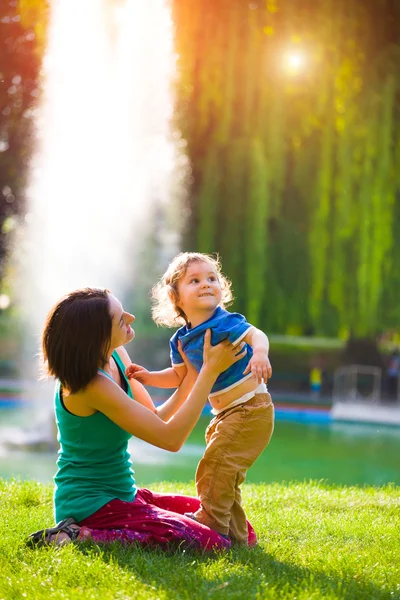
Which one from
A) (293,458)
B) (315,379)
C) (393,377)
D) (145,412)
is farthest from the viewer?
(315,379)

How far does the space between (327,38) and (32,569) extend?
9.96 metres

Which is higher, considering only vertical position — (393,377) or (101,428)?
(101,428)

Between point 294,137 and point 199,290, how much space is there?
27.5 ft

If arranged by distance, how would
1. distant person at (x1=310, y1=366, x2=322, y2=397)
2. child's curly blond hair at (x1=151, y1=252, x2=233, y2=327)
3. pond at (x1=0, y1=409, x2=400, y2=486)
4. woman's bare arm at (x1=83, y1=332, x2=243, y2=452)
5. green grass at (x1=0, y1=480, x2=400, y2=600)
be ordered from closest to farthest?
green grass at (x1=0, y1=480, x2=400, y2=600) → woman's bare arm at (x1=83, y1=332, x2=243, y2=452) → child's curly blond hair at (x1=151, y1=252, x2=233, y2=327) → pond at (x1=0, y1=409, x2=400, y2=486) → distant person at (x1=310, y1=366, x2=322, y2=397)

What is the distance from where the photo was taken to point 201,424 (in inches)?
476

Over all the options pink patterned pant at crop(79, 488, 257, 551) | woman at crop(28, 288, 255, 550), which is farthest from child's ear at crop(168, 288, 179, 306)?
pink patterned pant at crop(79, 488, 257, 551)

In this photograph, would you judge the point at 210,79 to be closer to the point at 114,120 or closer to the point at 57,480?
the point at 114,120

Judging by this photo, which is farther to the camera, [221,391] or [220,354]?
[221,391]

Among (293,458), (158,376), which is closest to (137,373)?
(158,376)

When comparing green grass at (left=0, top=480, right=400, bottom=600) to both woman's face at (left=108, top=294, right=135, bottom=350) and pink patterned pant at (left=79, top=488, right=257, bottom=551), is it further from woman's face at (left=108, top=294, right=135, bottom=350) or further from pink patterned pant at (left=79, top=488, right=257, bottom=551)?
woman's face at (left=108, top=294, right=135, bottom=350)

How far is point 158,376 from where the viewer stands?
313cm

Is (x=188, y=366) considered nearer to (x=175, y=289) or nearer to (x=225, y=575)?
(x=175, y=289)

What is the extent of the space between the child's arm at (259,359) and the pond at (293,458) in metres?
3.92

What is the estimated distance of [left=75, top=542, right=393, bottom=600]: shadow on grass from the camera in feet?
7.39
